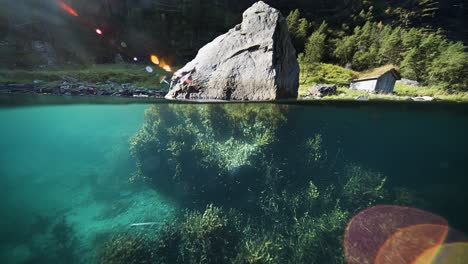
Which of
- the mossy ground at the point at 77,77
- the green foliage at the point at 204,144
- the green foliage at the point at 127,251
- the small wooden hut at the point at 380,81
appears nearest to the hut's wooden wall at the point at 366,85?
the small wooden hut at the point at 380,81

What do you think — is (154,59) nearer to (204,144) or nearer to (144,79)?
(144,79)

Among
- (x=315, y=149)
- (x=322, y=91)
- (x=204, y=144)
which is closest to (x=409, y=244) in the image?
(x=315, y=149)

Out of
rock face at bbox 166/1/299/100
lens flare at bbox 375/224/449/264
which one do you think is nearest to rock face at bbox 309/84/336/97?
rock face at bbox 166/1/299/100

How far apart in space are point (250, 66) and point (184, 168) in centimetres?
702

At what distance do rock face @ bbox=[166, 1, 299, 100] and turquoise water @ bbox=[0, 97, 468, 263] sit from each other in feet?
4.63

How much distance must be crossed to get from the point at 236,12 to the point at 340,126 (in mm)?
44492

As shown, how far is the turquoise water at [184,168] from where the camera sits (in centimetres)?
595

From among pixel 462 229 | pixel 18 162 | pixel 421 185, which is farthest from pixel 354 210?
pixel 18 162

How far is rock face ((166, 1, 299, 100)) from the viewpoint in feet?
33.8

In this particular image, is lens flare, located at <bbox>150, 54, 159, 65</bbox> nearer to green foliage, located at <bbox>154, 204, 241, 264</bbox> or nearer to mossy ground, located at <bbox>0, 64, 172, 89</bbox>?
mossy ground, located at <bbox>0, 64, 172, 89</bbox>

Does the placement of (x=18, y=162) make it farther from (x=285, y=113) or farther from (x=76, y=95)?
(x=285, y=113)

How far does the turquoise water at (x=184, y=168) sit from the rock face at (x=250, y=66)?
4.63ft

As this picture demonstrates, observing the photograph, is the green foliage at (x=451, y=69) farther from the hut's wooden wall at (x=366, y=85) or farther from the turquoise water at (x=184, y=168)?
the turquoise water at (x=184, y=168)

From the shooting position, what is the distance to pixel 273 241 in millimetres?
5762
